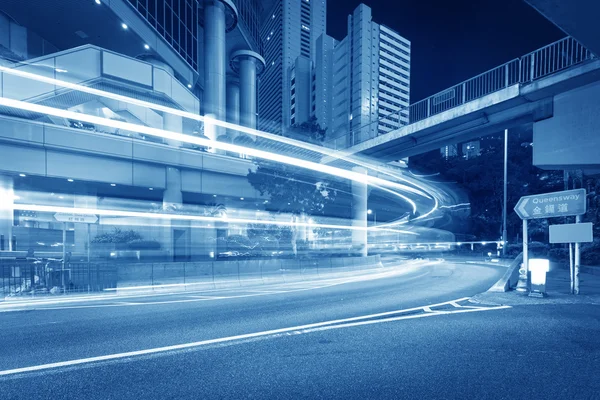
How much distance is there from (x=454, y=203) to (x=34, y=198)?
3926cm

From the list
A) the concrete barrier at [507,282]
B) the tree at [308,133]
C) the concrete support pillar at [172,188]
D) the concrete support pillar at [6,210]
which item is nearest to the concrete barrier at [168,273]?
the concrete support pillar at [172,188]

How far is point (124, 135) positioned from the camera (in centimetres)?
2017

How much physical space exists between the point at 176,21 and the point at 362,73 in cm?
10893

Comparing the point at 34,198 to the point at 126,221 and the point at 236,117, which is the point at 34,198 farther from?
the point at 236,117

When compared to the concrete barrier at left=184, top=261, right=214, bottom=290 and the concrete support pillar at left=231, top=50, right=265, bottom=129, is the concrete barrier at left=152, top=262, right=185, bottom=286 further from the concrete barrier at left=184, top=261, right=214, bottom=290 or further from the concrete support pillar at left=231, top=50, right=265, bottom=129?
the concrete support pillar at left=231, top=50, right=265, bottom=129

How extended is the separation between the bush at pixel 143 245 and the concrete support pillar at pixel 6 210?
6.08m

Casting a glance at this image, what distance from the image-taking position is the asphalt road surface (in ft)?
13.3

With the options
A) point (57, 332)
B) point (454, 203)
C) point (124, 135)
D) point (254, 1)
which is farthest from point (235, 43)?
point (57, 332)

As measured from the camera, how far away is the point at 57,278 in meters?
11.6

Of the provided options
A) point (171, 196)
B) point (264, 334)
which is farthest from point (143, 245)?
point (264, 334)

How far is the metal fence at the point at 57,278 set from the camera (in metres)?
11.4

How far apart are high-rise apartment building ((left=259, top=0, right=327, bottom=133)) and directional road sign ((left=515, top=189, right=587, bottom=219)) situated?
140362 millimetres

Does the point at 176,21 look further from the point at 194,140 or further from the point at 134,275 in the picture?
the point at 134,275

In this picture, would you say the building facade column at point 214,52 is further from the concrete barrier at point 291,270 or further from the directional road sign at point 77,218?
the directional road sign at point 77,218
